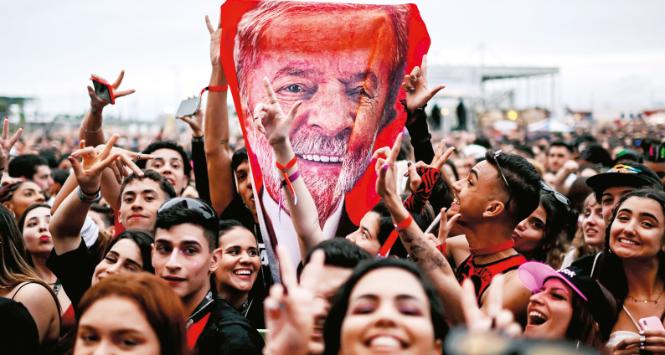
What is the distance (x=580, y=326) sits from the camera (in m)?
3.43

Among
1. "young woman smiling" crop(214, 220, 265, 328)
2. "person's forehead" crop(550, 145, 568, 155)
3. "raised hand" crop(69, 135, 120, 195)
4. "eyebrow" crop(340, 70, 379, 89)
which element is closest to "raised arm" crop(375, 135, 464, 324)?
"eyebrow" crop(340, 70, 379, 89)

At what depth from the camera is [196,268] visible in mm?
3727

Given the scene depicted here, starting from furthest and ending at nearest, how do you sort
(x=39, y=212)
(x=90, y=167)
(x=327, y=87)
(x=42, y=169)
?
(x=42, y=169)
(x=39, y=212)
(x=327, y=87)
(x=90, y=167)

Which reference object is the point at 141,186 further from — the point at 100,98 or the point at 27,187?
the point at 27,187

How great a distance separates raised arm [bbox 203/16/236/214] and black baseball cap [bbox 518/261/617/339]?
7.13 ft

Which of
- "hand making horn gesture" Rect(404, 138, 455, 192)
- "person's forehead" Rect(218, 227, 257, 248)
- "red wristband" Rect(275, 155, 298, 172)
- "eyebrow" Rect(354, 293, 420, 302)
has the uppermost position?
"red wristband" Rect(275, 155, 298, 172)

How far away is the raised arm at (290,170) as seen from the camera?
3.74 m

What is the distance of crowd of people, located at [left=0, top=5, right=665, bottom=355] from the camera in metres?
2.62

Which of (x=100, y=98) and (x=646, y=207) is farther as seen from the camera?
(x=100, y=98)

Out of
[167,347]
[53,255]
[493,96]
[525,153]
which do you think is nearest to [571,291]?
[167,347]

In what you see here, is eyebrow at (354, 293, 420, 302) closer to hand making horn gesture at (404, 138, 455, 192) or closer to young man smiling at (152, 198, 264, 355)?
young man smiling at (152, 198, 264, 355)

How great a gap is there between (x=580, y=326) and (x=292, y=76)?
198cm

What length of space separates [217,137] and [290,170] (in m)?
1.56

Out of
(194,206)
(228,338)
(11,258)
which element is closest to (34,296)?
(11,258)
